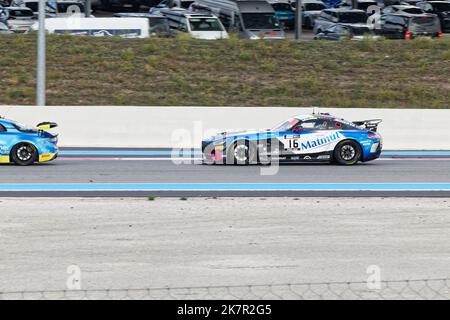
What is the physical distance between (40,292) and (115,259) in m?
2.25

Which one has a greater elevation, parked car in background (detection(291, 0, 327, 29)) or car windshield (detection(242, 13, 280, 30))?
parked car in background (detection(291, 0, 327, 29))

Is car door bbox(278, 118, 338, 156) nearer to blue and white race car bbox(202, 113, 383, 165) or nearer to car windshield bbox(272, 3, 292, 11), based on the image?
blue and white race car bbox(202, 113, 383, 165)

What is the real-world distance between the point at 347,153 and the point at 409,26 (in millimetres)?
25146

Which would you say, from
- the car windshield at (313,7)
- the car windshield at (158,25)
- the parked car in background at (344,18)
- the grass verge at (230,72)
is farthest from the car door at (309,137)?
the car windshield at (313,7)

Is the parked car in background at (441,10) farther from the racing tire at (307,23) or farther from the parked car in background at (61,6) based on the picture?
the parked car in background at (61,6)

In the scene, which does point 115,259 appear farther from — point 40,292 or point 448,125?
point 448,125

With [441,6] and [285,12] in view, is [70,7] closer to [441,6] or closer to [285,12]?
[285,12]

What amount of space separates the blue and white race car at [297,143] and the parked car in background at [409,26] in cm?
2436

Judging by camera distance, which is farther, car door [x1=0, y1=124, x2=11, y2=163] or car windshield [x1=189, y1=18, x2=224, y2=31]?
car windshield [x1=189, y1=18, x2=224, y2=31]

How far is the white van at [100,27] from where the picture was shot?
39875 mm

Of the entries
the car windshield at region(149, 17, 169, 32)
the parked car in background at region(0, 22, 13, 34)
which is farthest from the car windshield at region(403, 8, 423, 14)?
the parked car in background at region(0, 22, 13, 34)

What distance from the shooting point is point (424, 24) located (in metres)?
46.0

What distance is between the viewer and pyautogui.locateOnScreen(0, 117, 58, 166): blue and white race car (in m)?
20.6
